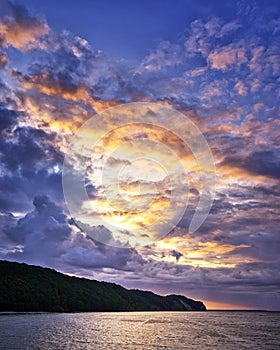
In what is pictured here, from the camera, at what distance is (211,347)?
300 ft

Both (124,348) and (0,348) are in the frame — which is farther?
(124,348)

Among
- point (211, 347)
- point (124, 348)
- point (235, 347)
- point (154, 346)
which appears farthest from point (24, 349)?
point (235, 347)

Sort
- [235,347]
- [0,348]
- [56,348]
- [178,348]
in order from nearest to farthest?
1. [0,348]
2. [56,348]
3. [178,348]
4. [235,347]

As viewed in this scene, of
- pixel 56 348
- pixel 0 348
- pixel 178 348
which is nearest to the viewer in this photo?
pixel 0 348

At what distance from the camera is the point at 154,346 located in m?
91.6

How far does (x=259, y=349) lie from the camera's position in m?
90.8

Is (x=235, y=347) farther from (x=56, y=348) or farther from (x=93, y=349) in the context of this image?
(x=56, y=348)

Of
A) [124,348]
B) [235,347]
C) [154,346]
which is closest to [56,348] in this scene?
[124,348]

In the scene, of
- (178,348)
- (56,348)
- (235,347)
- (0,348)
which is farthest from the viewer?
(235,347)

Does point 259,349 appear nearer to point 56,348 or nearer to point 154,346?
point 154,346

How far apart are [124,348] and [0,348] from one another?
28.0 m

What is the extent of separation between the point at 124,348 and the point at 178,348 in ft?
40.1

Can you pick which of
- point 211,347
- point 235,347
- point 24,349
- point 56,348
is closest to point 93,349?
point 56,348

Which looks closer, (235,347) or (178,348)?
(178,348)
